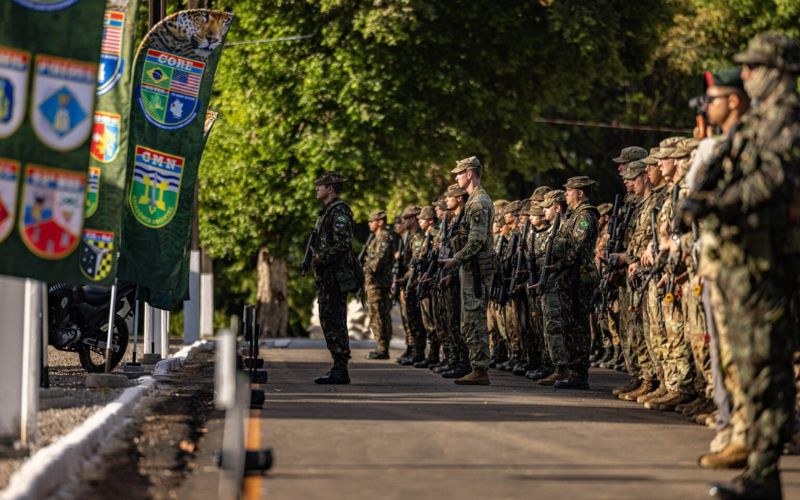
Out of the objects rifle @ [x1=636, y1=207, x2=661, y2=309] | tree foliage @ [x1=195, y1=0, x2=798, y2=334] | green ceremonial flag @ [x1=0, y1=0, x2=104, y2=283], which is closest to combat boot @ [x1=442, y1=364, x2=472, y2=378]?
rifle @ [x1=636, y1=207, x2=661, y2=309]

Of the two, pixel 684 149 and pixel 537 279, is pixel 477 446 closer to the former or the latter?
pixel 684 149

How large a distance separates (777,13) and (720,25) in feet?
5.42

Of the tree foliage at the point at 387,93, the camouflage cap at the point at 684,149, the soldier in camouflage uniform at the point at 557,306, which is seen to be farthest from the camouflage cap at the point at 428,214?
the camouflage cap at the point at 684,149

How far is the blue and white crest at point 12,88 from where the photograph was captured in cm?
951

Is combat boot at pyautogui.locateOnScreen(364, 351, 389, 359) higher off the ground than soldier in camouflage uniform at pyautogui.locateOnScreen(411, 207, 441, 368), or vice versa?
soldier in camouflage uniform at pyautogui.locateOnScreen(411, 207, 441, 368)

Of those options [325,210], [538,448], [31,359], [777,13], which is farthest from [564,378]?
[777,13]

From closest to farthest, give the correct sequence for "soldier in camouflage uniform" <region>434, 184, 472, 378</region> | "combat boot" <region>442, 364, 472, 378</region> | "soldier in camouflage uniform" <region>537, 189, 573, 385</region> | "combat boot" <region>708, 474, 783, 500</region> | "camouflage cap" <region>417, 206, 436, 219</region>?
"combat boot" <region>708, 474, 783, 500</region> → "soldier in camouflage uniform" <region>537, 189, 573, 385</region> → "soldier in camouflage uniform" <region>434, 184, 472, 378</region> → "combat boot" <region>442, 364, 472, 378</region> → "camouflage cap" <region>417, 206, 436, 219</region>

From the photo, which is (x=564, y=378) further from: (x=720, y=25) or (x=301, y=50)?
(x=720, y=25)

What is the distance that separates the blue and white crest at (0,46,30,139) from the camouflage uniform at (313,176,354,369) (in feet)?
25.4

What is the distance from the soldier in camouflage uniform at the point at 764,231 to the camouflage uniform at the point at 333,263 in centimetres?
862

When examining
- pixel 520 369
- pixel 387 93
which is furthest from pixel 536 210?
pixel 387 93

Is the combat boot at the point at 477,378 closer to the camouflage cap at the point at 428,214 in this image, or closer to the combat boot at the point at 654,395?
the combat boot at the point at 654,395

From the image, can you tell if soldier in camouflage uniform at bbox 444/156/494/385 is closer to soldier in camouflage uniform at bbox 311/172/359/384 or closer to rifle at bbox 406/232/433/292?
soldier in camouflage uniform at bbox 311/172/359/384

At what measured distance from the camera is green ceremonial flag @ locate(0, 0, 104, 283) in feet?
31.4
